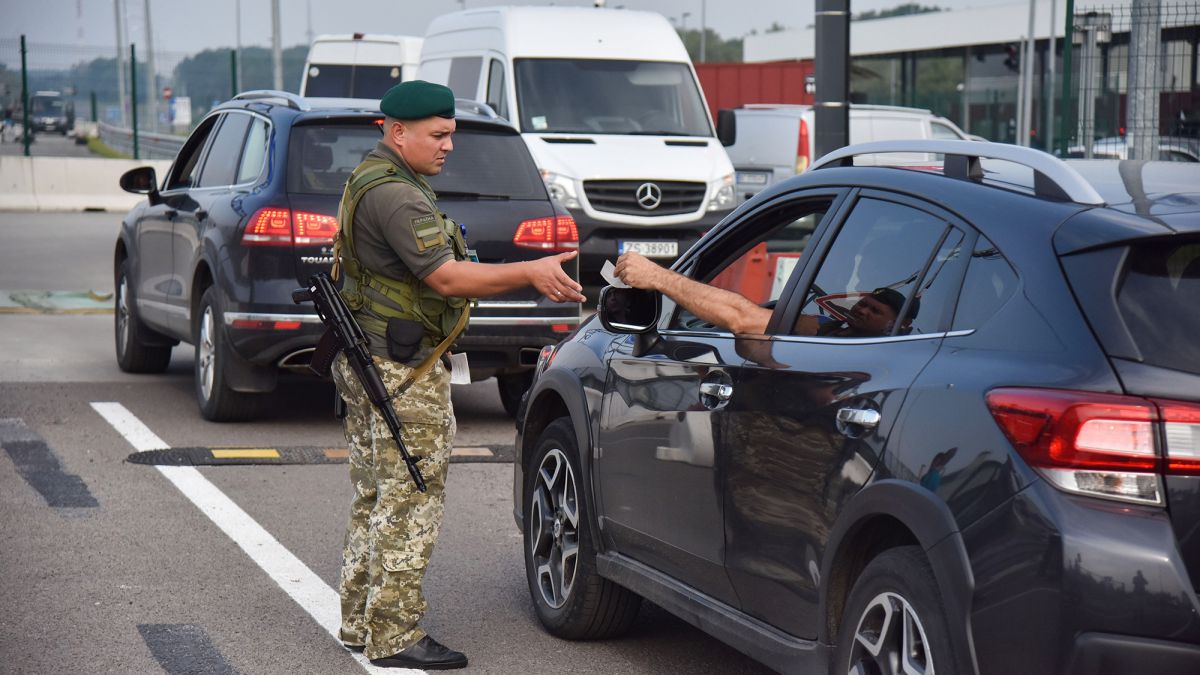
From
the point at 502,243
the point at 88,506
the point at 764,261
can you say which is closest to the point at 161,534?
the point at 88,506

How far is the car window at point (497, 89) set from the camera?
16.4 metres

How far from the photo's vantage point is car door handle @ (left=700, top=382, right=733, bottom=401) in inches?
176

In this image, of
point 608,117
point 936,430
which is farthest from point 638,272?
point 608,117

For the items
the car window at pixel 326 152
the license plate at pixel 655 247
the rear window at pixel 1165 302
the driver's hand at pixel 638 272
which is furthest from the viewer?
the license plate at pixel 655 247

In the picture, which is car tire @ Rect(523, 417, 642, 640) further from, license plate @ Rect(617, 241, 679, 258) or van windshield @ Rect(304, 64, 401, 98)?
van windshield @ Rect(304, 64, 401, 98)

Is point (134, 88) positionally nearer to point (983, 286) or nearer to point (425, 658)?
point (425, 658)

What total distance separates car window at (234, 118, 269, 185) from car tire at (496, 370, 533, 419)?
2.00 m

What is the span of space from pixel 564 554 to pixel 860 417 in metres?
2.05

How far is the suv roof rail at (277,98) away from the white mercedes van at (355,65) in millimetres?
17781

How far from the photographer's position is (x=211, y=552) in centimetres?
682

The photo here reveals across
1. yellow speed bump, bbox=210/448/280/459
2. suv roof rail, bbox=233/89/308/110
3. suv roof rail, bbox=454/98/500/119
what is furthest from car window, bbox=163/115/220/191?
yellow speed bump, bbox=210/448/280/459

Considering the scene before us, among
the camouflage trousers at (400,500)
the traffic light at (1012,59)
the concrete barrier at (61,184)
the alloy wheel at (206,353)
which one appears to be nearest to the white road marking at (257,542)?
the camouflage trousers at (400,500)

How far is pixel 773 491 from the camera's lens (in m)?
4.20

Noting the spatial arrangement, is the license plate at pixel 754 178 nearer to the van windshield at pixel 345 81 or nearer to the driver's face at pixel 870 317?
the van windshield at pixel 345 81
